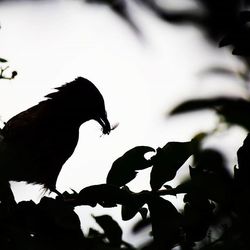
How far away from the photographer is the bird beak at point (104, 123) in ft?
9.02

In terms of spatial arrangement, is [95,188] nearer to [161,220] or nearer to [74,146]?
[161,220]

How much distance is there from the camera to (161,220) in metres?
1.46

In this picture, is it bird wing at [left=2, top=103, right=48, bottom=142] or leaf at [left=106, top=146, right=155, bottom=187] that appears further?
bird wing at [left=2, top=103, right=48, bottom=142]

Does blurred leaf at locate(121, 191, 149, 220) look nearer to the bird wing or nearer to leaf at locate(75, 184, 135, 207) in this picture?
leaf at locate(75, 184, 135, 207)

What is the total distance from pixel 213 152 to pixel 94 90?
1766mm

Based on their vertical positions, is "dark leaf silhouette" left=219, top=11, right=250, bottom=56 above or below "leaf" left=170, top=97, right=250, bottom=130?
above

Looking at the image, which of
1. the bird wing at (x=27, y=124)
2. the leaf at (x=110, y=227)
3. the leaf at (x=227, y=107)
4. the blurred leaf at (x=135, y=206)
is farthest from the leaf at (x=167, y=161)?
the bird wing at (x=27, y=124)

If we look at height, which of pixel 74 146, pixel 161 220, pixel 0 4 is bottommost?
pixel 74 146

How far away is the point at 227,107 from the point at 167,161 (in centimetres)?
70

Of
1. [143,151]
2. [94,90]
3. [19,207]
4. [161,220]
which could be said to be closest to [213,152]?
[161,220]

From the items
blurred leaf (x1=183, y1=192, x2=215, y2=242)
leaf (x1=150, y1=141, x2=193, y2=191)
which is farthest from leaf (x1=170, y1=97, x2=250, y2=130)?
leaf (x1=150, y1=141, x2=193, y2=191)

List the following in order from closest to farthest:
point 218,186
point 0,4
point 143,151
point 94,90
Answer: point 0,4 → point 218,186 → point 143,151 → point 94,90

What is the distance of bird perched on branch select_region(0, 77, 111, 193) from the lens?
267 centimetres

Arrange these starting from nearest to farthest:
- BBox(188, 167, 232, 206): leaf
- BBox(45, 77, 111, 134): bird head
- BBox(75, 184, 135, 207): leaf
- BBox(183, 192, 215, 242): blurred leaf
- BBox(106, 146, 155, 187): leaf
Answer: BBox(188, 167, 232, 206): leaf → BBox(183, 192, 215, 242): blurred leaf → BBox(75, 184, 135, 207): leaf → BBox(106, 146, 155, 187): leaf → BBox(45, 77, 111, 134): bird head
